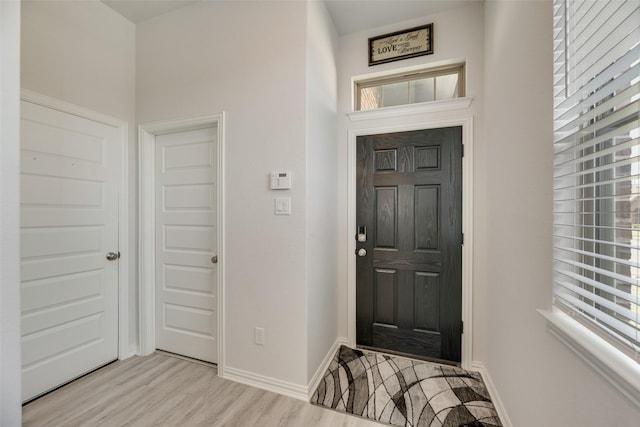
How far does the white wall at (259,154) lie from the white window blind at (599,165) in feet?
4.35

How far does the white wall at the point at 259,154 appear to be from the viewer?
1849 millimetres

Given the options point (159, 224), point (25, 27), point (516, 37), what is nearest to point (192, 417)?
point (159, 224)

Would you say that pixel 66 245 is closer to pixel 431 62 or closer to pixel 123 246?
pixel 123 246

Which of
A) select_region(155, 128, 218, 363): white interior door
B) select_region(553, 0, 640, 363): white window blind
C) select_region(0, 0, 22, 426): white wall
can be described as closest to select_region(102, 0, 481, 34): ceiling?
select_region(155, 128, 218, 363): white interior door

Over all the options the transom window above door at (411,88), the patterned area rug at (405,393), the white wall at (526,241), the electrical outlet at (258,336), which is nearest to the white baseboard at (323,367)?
the patterned area rug at (405,393)

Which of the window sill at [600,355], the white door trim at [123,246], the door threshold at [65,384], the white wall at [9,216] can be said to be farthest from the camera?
the white door trim at [123,246]

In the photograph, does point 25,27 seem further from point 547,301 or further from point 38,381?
point 547,301

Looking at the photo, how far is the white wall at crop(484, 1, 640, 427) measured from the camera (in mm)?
947

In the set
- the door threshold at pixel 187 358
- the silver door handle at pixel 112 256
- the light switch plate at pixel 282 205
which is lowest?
the door threshold at pixel 187 358

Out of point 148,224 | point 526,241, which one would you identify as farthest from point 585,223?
point 148,224

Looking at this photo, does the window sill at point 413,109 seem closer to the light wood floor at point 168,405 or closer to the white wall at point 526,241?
the white wall at point 526,241

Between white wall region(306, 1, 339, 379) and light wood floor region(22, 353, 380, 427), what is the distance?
34 cm

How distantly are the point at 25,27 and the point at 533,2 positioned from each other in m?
3.01

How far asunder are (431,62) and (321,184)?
1469 mm
